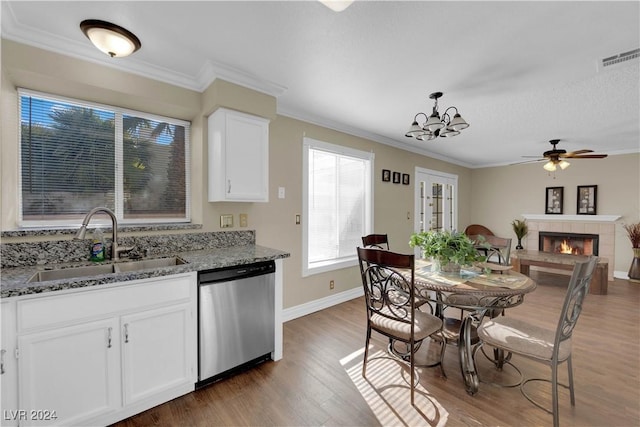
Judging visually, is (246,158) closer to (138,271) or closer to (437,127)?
(138,271)

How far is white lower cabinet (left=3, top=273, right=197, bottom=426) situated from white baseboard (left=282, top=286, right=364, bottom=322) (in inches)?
54.6

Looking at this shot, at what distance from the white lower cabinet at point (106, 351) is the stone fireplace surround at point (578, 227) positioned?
692 centimetres

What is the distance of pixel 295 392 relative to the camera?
1938 mm

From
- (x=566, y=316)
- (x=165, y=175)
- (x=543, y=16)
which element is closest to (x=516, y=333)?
(x=566, y=316)

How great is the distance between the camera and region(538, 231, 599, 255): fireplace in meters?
5.41

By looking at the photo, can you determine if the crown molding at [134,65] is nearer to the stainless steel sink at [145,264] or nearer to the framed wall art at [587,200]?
the stainless steel sink at [145,264]

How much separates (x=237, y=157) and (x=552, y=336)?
273 cm

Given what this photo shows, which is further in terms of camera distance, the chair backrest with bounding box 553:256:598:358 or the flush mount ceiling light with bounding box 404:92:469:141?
the flush mount ceiling light with bounding box 404:92:469:141

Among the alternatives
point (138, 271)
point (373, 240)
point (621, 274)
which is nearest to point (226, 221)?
point (138, 271)

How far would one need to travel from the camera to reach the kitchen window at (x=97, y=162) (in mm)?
2061

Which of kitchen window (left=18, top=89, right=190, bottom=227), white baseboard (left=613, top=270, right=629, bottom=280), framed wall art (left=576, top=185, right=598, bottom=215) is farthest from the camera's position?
framed wall art (left=576, top=185, right=598, bottom=215)

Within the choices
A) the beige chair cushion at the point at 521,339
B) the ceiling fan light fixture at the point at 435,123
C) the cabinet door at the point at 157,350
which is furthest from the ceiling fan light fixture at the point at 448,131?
the cabinet door at the point at 157,350

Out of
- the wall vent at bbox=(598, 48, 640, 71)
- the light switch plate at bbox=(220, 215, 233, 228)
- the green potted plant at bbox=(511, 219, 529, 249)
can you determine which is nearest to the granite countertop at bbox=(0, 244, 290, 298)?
the light switch plate at bbox=(220, 215, 233, 228)

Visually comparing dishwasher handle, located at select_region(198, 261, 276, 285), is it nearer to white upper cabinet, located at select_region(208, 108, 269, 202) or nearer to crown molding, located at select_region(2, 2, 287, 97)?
white upper cabinet, located at select_region(208, 108, 269, 202)
